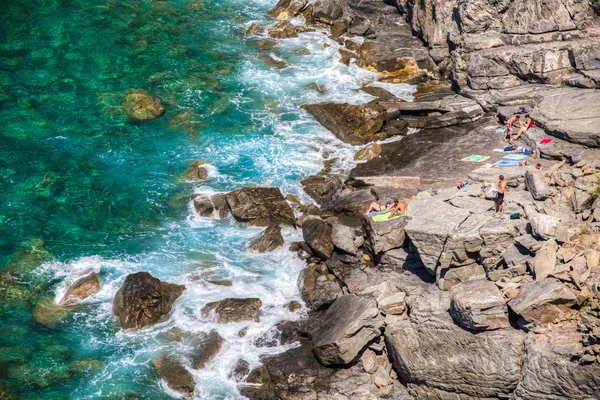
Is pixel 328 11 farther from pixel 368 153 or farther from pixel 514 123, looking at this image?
pixel 514 123

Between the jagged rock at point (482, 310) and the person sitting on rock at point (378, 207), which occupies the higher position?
the jagged rock at point (482, 310)

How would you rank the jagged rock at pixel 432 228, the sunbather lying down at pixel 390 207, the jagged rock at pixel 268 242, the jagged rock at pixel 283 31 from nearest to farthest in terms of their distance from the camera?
1. the jagged rock at pixel 432 228
2. the sunbather lying down at pixel 390 207
3. the jagged rock at pixel 268 242
4. the jagged rock at pixel 283 31

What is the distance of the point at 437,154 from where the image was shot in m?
30.0

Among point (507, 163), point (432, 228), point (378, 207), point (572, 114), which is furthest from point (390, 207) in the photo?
point (572, 114)

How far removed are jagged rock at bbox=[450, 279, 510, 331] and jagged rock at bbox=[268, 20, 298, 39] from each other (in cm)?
2967

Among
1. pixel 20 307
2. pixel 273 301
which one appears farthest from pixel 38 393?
pixel 273 301

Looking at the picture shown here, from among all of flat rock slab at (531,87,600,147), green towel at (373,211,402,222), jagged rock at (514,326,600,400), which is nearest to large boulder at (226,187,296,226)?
green towel at (373,211,402,222)

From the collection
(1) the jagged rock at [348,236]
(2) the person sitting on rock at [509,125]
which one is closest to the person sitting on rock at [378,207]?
(1) the jagged rock at [348,236]

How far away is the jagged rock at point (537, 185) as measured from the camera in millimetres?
21734

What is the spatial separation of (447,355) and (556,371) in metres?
3.19

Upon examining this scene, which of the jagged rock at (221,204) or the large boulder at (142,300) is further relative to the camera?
the jagged rock at (221,204)

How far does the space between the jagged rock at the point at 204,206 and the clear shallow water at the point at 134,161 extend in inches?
16.4

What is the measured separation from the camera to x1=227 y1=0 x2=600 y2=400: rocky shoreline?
710 inches

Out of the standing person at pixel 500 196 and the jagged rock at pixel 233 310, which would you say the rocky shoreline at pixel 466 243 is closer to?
the standing person at pixel 500 196
